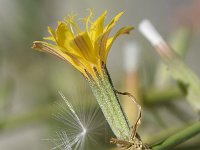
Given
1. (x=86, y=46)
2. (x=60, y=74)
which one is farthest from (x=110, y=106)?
(x=60, y=74)

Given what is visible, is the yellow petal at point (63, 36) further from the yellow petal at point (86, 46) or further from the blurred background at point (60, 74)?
the blurred background at point (60, 74)


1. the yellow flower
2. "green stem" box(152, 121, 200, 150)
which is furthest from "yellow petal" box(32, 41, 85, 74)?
"green stem" box(152, 121, 200, 150)

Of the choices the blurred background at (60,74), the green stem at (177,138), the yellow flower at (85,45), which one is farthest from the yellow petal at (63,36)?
the blurred background at (60,74)

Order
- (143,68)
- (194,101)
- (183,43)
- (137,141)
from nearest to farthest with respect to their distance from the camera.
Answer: (137,141), (194,101), (183,43), (143,68)

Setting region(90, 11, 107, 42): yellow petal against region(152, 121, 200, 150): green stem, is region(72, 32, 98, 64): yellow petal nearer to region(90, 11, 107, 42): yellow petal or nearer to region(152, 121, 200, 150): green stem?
region(90, 11, 107, 42): yellow petal

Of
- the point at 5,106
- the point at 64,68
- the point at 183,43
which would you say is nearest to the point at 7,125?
the point at 5,106

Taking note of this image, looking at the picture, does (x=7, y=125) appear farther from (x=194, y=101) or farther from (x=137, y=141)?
(x=137, y=141)
